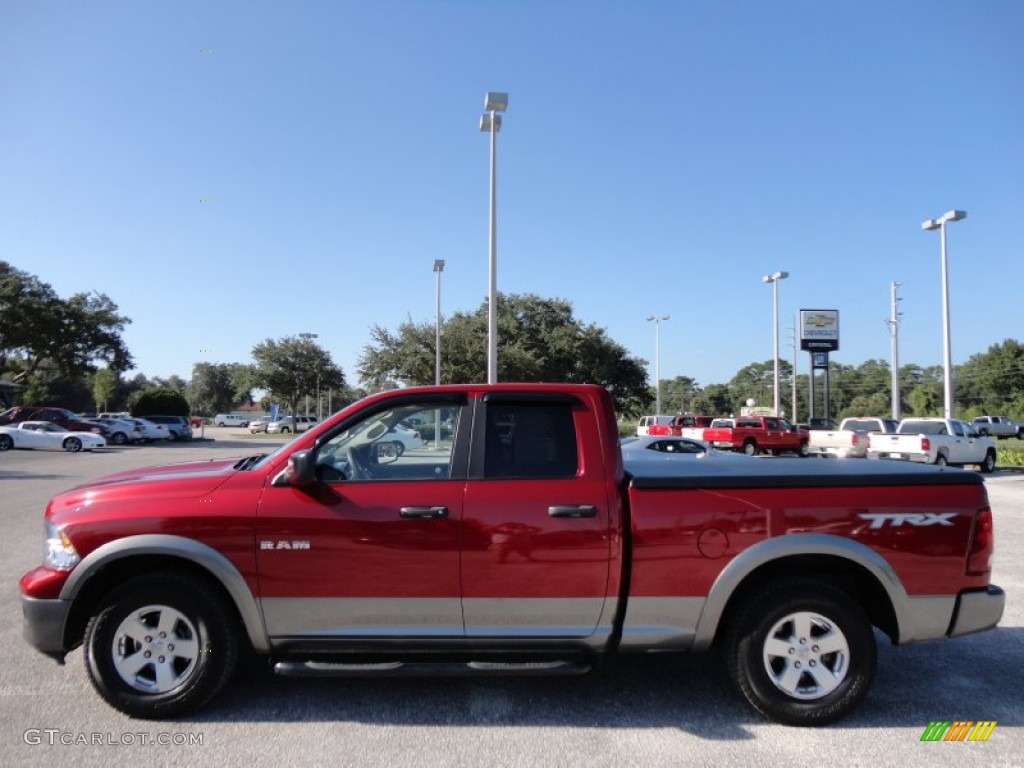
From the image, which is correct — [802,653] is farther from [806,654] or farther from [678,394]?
[678,394]

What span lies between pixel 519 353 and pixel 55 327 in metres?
27.9

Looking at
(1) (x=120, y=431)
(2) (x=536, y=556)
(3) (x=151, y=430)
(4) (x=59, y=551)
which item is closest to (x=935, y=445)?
(2) (x=536, y=556)

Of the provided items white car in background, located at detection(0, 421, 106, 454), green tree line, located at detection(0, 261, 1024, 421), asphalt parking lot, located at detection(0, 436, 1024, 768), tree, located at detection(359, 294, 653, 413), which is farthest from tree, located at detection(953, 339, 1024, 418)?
asphalt parking lot, located at detection(0, 436, 1024, 768)

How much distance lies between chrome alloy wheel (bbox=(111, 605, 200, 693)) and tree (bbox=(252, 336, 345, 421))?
5202 cm

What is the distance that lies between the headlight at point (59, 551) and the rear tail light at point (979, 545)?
4839mm

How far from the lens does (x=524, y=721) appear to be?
12.8 feet

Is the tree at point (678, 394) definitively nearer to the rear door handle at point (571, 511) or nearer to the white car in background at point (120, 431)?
the white car in background at point (120, 431)

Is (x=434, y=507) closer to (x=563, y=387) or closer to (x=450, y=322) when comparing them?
(x=563, y=387)

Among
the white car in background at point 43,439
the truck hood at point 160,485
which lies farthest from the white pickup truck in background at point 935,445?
the white car in background at point 43,439

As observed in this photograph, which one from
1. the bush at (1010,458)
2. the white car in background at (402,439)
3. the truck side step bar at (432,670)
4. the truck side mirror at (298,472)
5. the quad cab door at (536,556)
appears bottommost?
the bush at (1010,458)

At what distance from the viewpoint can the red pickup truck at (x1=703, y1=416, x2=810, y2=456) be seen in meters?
28.9

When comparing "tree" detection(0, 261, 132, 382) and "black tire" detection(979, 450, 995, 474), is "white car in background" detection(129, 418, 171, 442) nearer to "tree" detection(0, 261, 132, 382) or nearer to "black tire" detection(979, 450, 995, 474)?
"tree" detection(0, 261, 132, 382)

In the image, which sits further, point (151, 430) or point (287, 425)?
point (287, 425)

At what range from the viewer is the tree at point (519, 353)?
37562 millimetres
